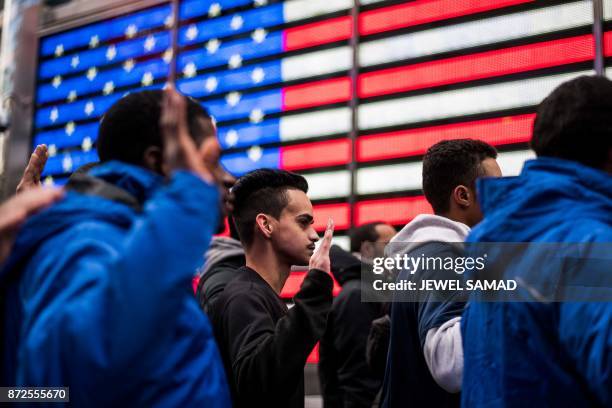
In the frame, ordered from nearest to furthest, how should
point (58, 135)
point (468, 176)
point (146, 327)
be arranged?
point (146, 327) < point (468, 176) < point (58, 135)

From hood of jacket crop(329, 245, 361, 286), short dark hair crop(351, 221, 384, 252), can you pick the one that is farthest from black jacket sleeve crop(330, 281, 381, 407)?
short dark hair crop(351, 221, 384, 252)

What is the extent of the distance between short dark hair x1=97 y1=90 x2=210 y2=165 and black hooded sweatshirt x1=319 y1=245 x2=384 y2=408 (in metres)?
2.99

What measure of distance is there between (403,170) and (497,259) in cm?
465

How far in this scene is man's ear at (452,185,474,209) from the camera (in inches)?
97.6

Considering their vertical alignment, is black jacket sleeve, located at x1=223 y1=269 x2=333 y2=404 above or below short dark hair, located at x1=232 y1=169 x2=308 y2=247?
below

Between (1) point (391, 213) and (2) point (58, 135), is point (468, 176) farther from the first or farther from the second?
(2) point (58, 135)

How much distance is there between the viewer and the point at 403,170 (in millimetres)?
6168

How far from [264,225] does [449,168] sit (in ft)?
2.69

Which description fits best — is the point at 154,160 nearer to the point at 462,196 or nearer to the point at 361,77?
the point at 462,196

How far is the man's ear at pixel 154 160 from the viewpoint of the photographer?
1530 millimetres

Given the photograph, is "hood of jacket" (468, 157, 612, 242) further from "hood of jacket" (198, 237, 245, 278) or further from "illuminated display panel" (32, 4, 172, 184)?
"illuminated display panel" (32, 4, 172, 184)

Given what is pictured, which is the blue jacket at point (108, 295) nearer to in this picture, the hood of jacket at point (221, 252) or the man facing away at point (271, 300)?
the man facing away at point (271, 300)

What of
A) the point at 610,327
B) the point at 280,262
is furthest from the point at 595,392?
the point at 280,262

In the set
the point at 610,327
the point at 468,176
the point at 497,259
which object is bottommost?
the point at 610,327
